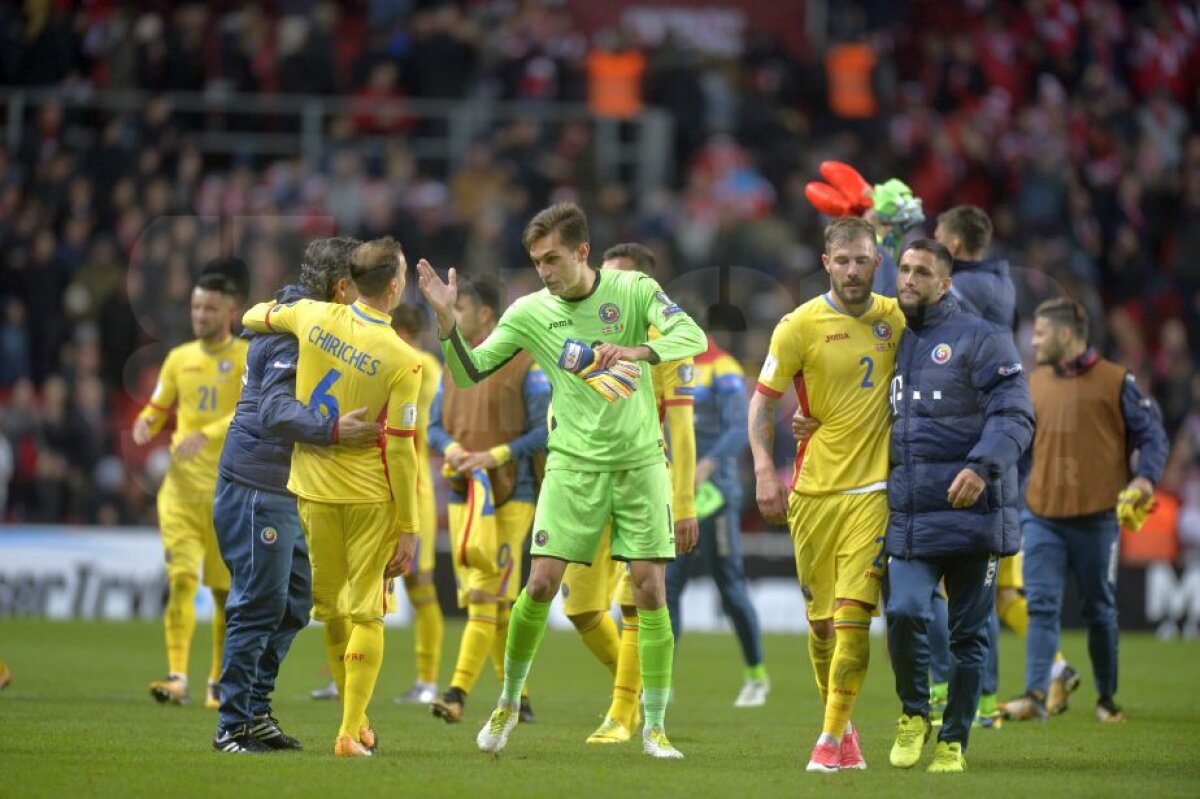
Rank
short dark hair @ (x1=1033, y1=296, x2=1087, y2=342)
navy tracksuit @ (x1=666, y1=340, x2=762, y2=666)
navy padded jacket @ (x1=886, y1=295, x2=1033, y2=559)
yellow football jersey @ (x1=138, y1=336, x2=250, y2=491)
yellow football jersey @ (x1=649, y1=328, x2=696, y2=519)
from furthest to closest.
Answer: navy tracksuit @ (x1=666, y1=340, x2=762, y2=666) → short dark hair @ (x1=1033, y1=296, x2=1087, y2=342) → yellow football jersey @ (x1=138, y1=336, x2=250, y2=491) → yellow football jersey @ (x1=649, y1=328, x2=696, y2=519) → navy padded jacket @ (x1=886, y1=295, x2=1033, y2=559)

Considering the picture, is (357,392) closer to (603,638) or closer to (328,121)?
(603,638)

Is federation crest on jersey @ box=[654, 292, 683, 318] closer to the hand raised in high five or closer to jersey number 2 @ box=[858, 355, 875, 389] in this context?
jersey number 2 @ box=[858, 355, 875, 389]

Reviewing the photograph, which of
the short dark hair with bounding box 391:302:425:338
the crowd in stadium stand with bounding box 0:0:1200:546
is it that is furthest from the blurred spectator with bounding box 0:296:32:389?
the short dark hair with bounding box 391:302:425:338

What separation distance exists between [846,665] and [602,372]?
1797 mm

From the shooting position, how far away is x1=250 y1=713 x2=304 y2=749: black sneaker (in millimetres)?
8883

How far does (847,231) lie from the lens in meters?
8.73

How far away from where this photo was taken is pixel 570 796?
743 cm

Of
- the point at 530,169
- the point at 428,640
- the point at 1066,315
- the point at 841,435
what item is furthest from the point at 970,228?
the point at 530,169

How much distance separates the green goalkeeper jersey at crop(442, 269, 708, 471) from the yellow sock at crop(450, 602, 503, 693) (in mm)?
2313

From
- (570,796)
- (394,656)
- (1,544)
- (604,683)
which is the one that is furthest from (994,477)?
(1,544)

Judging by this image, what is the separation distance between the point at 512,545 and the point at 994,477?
380 centimetres

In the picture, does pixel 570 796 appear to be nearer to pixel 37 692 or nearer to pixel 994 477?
pixel 994 477

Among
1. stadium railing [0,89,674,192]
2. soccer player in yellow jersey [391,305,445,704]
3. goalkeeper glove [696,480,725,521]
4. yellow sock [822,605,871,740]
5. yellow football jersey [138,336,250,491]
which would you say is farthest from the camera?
stadium railing [0,89,674,192]

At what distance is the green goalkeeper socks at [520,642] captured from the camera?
897 centimetres
